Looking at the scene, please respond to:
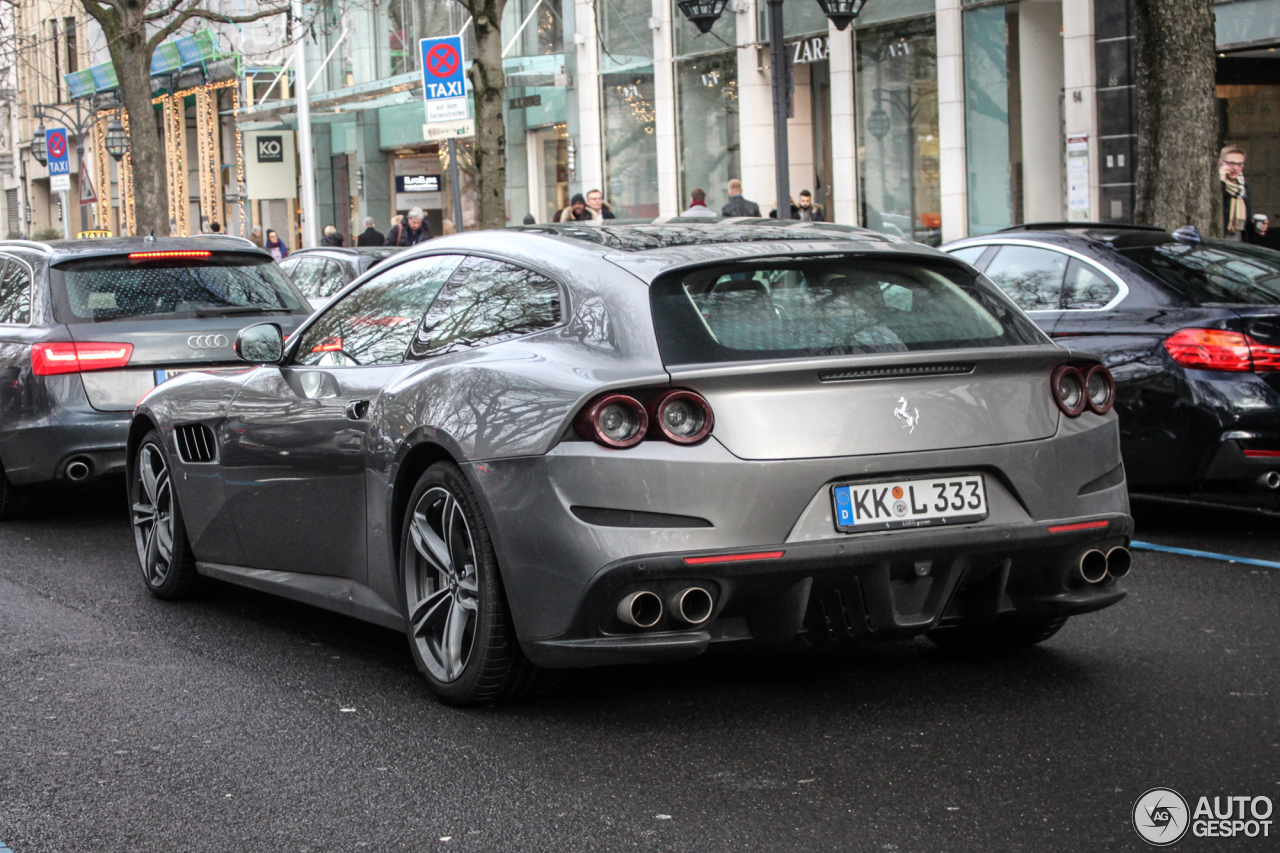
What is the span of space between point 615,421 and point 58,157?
27.3m

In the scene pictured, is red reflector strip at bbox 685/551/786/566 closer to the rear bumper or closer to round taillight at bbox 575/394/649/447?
the rear bumper

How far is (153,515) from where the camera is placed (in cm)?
727

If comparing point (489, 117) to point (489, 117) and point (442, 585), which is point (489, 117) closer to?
point (489, 117)

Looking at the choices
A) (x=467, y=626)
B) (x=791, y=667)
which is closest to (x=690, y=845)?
(x=467, y=626)

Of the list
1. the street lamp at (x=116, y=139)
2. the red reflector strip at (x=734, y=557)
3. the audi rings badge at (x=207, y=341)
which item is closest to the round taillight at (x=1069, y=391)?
the red reflector strip at (x=734, y=557)

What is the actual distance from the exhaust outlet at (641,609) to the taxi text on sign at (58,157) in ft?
86.2

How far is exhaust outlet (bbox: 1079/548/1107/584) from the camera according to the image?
16.0 ft

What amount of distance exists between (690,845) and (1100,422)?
1.98 metres

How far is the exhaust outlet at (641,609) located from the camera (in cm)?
448

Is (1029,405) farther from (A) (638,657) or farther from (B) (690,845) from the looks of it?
(B) (690,845)

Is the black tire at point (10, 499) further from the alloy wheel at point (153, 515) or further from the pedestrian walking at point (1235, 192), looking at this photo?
the pedestrian walking at point (1235, 192)

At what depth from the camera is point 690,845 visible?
12.5ft

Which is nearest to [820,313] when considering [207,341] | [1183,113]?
[207,341]

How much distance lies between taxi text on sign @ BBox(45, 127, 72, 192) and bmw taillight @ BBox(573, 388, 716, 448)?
26120 mm
